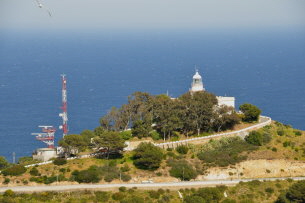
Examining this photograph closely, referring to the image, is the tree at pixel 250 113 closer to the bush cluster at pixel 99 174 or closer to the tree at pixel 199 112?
the tree at pixel 199 112

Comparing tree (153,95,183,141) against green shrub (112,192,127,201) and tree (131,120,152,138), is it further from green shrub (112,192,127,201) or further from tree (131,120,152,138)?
green shrub (112,192,127,201)

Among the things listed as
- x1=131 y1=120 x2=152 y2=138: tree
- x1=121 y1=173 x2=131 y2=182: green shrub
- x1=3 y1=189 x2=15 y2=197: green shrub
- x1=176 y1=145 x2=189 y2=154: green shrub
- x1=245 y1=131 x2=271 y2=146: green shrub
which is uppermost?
x1=131 y1=120 x2=152 y2=138: tree

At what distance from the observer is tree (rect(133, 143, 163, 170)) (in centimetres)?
7162

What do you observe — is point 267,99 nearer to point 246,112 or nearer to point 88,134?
point 246,112

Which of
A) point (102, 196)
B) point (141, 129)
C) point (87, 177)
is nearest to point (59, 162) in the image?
point (87, 177)

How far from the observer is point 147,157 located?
7169 cm

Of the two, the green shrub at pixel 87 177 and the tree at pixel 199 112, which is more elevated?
the tree at pixel 199 112

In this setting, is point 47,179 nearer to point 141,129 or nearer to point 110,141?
point 110,141

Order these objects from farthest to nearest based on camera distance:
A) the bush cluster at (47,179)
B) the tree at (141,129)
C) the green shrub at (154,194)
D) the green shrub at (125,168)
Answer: the tree at (141,129) < the green shrub at (125,168) < the bush cluster at (47,179) < the green shrub at (154,194)

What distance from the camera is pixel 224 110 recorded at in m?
82.6

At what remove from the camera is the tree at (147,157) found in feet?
235

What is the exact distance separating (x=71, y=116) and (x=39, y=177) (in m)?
65.8

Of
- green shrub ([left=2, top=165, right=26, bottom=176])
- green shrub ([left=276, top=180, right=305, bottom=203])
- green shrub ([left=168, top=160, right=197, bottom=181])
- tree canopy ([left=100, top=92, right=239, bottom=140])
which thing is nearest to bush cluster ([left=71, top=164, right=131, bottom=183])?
green shrub ([left=168, top=160, right=197, bottom=181])

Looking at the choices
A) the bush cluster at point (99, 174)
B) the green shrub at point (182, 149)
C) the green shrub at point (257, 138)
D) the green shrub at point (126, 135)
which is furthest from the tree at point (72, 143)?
the green shrub at point (257, 138)
